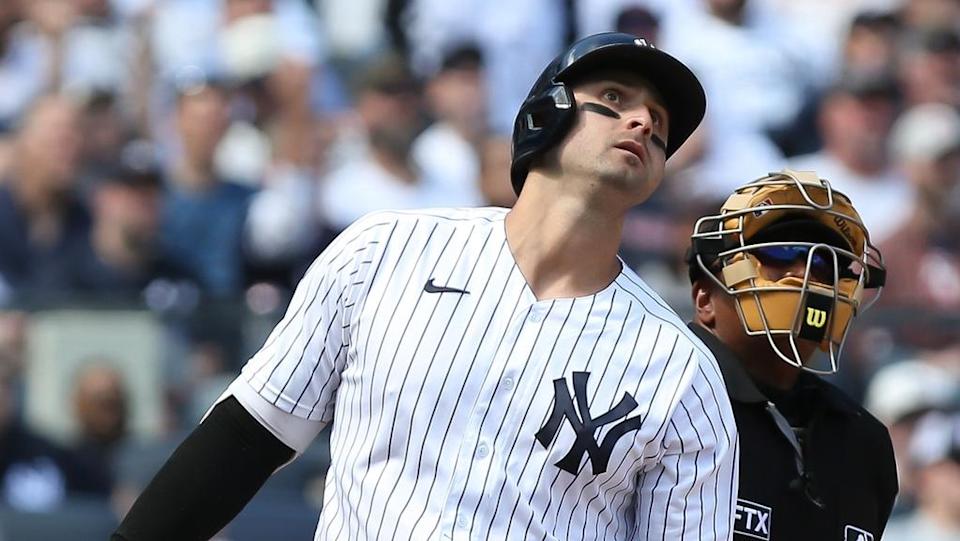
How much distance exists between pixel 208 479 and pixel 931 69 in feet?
20.0

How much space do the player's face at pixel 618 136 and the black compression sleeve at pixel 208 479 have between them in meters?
0.71

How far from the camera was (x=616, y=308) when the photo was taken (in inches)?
104

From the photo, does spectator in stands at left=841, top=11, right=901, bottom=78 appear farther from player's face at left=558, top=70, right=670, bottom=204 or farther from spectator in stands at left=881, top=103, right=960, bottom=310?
player's face at left=558, top=70, right=670, bottom=204

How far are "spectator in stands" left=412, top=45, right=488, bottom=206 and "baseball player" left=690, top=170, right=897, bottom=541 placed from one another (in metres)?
4.05

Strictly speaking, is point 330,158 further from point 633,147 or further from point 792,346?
point 633,147

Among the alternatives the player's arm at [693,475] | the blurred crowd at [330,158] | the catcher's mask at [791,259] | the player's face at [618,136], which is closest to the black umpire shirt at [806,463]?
the catcher's mask at [791,259]

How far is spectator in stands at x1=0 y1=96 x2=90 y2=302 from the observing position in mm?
6902

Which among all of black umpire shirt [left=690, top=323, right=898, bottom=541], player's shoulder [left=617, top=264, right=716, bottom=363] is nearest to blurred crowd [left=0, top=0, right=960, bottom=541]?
black umpire shirt [left=690, top=323, right=898, bottom=541]

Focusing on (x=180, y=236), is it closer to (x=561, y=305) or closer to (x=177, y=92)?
(x=177, y=92)

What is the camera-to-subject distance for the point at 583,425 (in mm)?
2523

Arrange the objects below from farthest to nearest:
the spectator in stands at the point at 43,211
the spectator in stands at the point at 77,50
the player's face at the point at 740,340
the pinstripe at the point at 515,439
Result: 1. the spectator in stands at the point at 77,50
2. the spectator in stands at the point at 43,211
3. the player's face at the point at 740,340
4. the pinstripe at the point at 515,439

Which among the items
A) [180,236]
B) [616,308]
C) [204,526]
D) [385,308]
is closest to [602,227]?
[616,308]

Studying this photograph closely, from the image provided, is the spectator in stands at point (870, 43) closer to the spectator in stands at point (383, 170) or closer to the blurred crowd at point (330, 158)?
the blurred crowd at point (330, 158)

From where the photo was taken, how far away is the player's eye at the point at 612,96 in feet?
8.84
